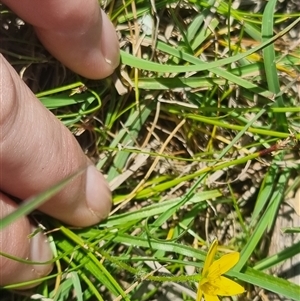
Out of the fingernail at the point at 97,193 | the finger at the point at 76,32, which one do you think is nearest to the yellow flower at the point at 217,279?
the fingernail at the point at 97,193

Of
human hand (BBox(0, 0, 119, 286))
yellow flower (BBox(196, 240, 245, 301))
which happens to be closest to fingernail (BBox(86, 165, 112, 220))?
human hand (BBox(0, 0, 119, 286))

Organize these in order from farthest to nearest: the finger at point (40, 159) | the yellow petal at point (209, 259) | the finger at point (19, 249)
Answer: the finger at point (19, 249)
the finger at point (40, 159)
the yellow petal at point (209, 259)

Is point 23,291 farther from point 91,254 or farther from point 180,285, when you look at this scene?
point 180,285

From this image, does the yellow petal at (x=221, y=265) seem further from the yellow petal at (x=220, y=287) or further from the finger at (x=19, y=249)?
the finger at (x=19, y=249)

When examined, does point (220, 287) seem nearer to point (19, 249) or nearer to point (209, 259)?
point (209, 259)

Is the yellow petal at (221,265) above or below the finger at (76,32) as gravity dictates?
below

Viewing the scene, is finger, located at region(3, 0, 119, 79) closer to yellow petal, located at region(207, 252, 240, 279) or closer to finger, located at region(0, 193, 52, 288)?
finger, located at region(0, 193, 52, 288)

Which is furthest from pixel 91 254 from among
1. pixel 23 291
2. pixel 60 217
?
pixel 23 291
